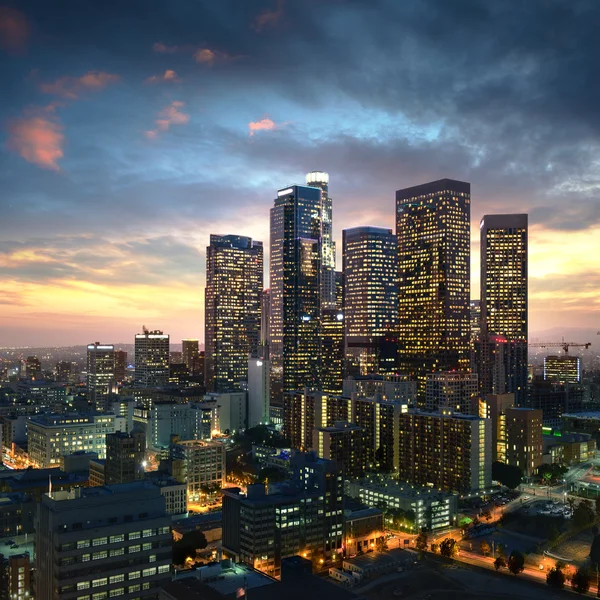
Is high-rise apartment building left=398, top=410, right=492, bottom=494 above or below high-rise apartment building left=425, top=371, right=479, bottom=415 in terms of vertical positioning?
below

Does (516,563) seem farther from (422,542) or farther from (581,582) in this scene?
(422,542)

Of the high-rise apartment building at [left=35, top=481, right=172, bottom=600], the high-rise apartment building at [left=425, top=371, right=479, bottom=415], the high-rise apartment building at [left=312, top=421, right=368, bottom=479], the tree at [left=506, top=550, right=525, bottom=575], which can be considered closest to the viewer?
the high-rise apartment building at [left=35, top=481, right=172, bottom=600]

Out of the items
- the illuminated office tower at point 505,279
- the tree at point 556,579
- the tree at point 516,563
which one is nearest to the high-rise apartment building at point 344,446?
the tree at point 516,563

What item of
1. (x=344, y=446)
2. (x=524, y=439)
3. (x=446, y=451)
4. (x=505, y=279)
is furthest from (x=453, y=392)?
(x=505, y=279)

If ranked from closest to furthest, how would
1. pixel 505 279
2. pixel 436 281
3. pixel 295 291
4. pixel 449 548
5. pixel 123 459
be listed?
pixel 449 548
pixel 123 459
pixel 295 291
pixel 436 281
pixel 505 279

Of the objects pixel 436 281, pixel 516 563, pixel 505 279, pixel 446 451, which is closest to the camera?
pixel 516 563

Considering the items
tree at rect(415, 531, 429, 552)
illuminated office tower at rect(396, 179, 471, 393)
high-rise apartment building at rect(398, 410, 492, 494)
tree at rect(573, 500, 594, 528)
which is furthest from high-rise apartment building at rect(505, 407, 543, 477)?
illuminated office tower at rect(396, 179, 471, 393)

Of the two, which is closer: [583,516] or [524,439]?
[583,516]

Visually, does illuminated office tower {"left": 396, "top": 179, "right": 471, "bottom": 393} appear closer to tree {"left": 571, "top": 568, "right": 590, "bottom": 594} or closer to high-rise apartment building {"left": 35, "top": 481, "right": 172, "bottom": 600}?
tree {"left": 571, "top": 568, "right": 590, "bottom": 594}
